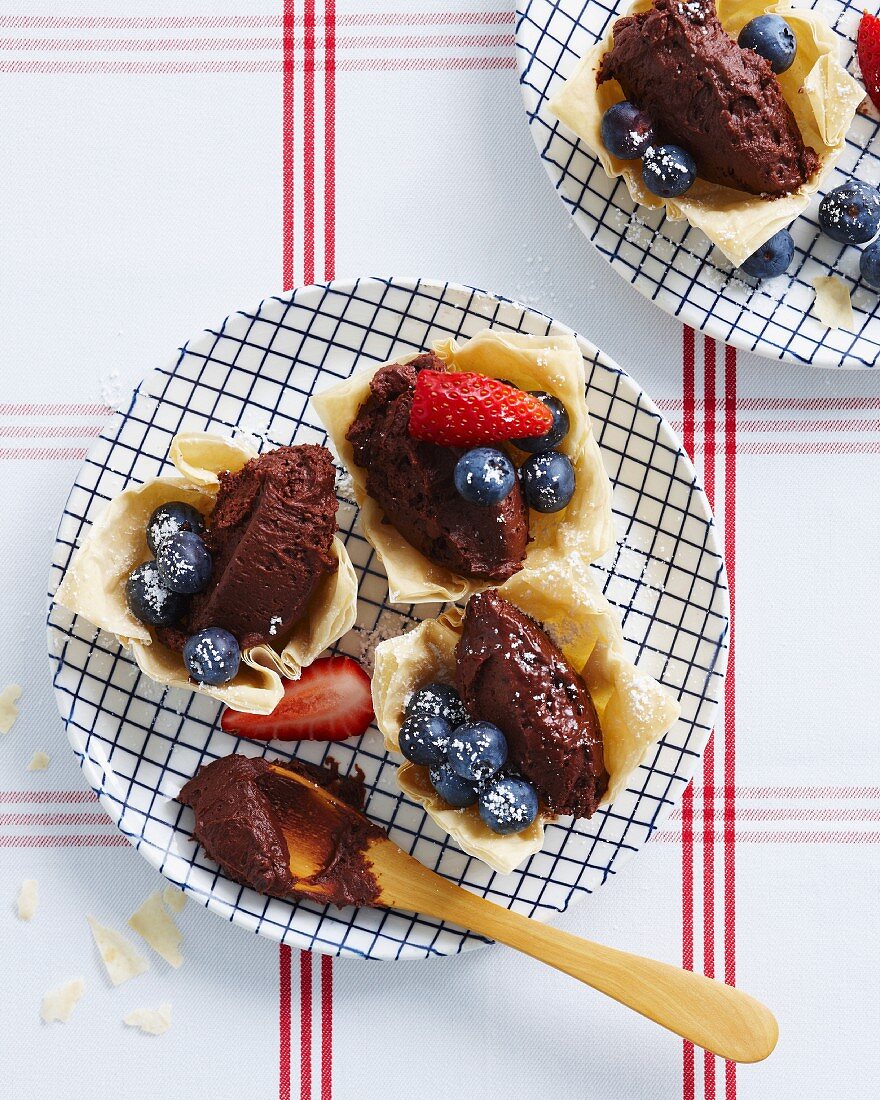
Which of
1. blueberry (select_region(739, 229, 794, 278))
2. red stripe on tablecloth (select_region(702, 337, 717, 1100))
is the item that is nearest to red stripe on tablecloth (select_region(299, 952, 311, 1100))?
red stripe on tablecloth (select_region(702, 337, 717, 1100))

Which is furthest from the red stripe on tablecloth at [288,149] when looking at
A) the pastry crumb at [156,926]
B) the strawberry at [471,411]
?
the pastry crumb at [156,926]

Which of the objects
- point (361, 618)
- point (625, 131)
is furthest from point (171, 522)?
point (625, 131)

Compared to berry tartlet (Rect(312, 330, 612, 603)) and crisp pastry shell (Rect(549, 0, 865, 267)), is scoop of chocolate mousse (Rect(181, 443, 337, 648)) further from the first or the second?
crisp pastry shell (Rect(549, 0, 865, 267))

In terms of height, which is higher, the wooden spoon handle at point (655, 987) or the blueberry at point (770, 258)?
the blueberry at point (770, 258)

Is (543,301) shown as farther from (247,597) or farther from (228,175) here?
(247,597)

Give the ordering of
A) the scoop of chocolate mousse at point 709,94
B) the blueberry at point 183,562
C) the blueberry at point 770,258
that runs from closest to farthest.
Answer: the blueberry at point 183,562
the scoop of chocolate mousse at point 709,94
the blueberry at point 770,258

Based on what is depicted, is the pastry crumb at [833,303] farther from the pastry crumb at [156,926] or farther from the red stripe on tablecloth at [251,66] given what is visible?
the pastry crumb at [156,926]

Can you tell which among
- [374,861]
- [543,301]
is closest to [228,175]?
[543,301]
